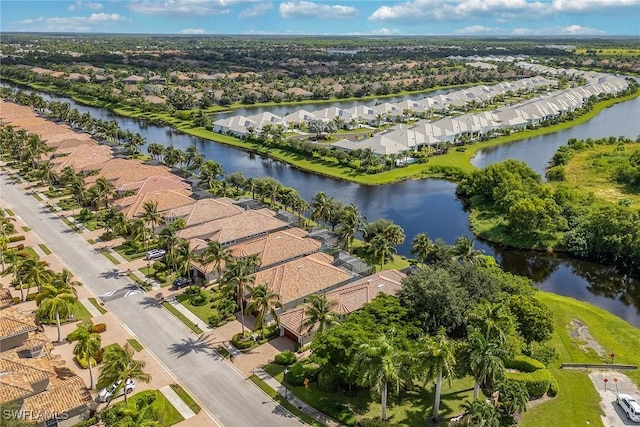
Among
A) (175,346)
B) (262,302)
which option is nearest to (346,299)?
(262,302)

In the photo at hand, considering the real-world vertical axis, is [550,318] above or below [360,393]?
above

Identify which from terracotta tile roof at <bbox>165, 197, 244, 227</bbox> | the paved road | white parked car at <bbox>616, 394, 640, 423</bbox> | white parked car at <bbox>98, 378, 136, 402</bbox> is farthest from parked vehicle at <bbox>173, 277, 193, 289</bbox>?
white parked car at <bbox>616, 394, 640, 423</bbox>

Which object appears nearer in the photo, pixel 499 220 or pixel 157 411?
pixel 157 411

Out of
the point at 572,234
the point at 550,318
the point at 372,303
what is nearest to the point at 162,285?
the point at 372,303

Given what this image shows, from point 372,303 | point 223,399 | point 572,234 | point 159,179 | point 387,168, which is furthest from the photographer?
point 387,168

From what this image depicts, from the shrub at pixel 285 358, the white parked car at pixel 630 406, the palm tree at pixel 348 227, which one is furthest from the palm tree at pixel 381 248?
the white parked car at pixel 630 406

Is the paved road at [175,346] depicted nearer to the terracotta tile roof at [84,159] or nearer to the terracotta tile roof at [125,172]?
the terracotta tile roof at [125,172]

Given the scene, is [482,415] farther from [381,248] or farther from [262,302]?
[381,248]

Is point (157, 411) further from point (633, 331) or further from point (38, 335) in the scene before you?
point (633, 331)
